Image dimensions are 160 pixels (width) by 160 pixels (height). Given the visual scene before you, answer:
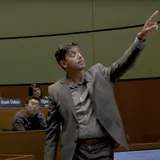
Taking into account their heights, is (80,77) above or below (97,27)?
below

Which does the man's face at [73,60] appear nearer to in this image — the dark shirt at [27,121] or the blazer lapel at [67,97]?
the blazer lapel at [67,97]

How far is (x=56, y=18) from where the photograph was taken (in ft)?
24.6

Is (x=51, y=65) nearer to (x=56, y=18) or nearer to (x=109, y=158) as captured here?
(x=56, y=18)

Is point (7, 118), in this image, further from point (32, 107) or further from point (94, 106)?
point (94, 106)

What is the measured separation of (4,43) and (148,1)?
2.75 m

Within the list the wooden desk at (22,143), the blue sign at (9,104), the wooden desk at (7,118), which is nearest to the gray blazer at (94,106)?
the wooden desk at (22,143)

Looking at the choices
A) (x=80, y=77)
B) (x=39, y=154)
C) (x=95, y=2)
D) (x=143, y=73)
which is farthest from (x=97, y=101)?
(x=95, y=2)

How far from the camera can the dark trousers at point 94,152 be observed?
2014 millimetres

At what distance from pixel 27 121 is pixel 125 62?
9.11ft

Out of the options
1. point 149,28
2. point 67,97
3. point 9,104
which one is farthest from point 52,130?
point 9,104

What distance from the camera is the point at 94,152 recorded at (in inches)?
79.4

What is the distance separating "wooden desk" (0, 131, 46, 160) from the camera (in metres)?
3.62

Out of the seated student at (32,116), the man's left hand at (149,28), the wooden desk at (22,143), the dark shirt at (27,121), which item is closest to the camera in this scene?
the man's left hand at (149,28)

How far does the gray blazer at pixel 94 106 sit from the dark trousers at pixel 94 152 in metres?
0.04
